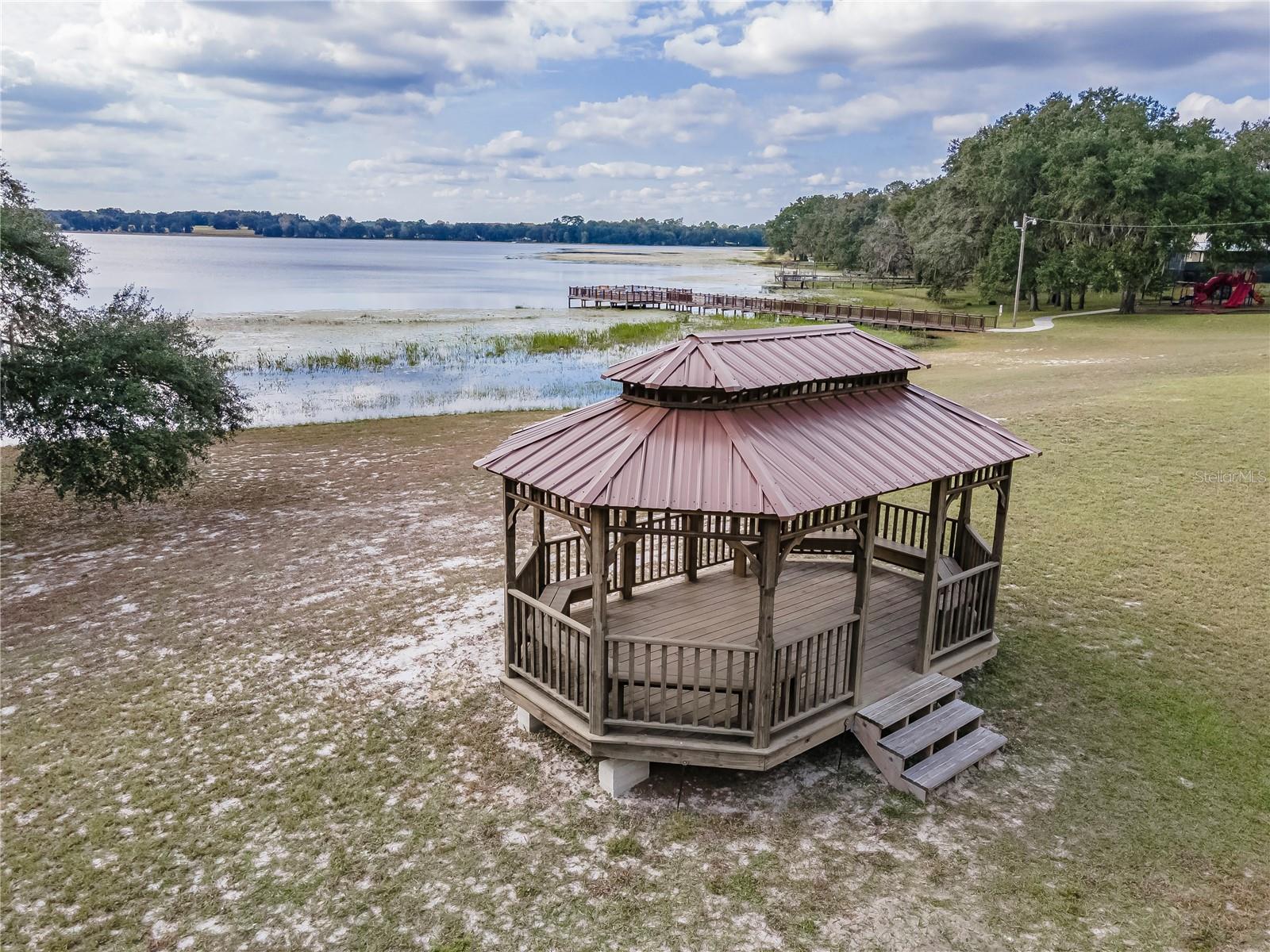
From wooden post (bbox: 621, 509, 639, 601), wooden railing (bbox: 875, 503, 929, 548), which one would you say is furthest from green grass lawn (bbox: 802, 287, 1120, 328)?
wooden post (bbox: 621, 509, 639, 601)

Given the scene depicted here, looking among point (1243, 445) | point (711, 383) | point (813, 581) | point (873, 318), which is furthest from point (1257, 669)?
point (873, 318)

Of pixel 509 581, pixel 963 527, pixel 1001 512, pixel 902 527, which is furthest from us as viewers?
pixel 902 527

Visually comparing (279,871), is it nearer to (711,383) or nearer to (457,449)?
(711,383)

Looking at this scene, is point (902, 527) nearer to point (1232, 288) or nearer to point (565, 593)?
point (565, 593)

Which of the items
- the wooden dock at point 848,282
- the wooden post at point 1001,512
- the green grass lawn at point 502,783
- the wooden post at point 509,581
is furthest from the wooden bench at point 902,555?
the wooden dock at point 848,282

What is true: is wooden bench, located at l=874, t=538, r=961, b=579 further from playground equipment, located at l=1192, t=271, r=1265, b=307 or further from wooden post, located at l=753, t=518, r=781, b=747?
playground equipment, located at l=1192, t=271, r=1265, b=307

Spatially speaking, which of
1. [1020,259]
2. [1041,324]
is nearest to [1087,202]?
[1020,259]
